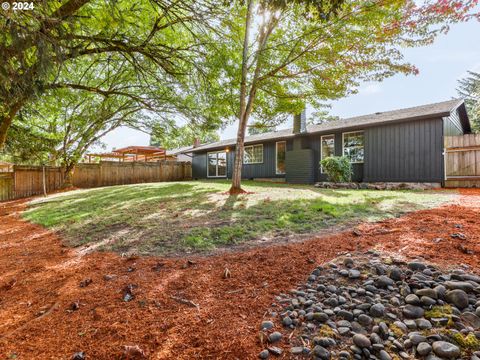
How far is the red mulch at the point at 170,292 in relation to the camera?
5.19ft

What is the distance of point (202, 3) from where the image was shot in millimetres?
4492

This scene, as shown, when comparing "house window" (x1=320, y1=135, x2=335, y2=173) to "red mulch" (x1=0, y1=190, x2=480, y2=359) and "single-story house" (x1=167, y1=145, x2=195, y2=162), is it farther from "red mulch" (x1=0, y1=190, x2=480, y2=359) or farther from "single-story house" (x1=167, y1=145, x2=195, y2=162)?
"single-story house" (x1=167, y1=145, x2=195, y2=162)

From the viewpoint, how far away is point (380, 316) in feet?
5.29

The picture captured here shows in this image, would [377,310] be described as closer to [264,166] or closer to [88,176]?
[264,166]

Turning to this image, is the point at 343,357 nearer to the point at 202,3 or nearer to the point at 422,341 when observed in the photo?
the point at 422,341

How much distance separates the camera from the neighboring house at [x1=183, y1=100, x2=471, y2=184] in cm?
877

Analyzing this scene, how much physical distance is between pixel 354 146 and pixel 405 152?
2.07m

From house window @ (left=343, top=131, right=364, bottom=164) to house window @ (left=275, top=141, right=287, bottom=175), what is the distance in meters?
3.35

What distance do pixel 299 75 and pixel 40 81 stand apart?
6.08 metres

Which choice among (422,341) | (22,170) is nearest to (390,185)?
(422,341)

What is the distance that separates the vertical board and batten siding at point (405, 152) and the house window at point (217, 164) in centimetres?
954

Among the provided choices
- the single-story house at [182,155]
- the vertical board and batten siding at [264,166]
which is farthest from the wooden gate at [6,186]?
the vertical board and batten siding at [264,166]

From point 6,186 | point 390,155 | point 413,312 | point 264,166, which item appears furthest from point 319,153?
point 6,186

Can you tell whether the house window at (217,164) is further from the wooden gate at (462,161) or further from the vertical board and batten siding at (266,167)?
the wooden gate at (462,161)
